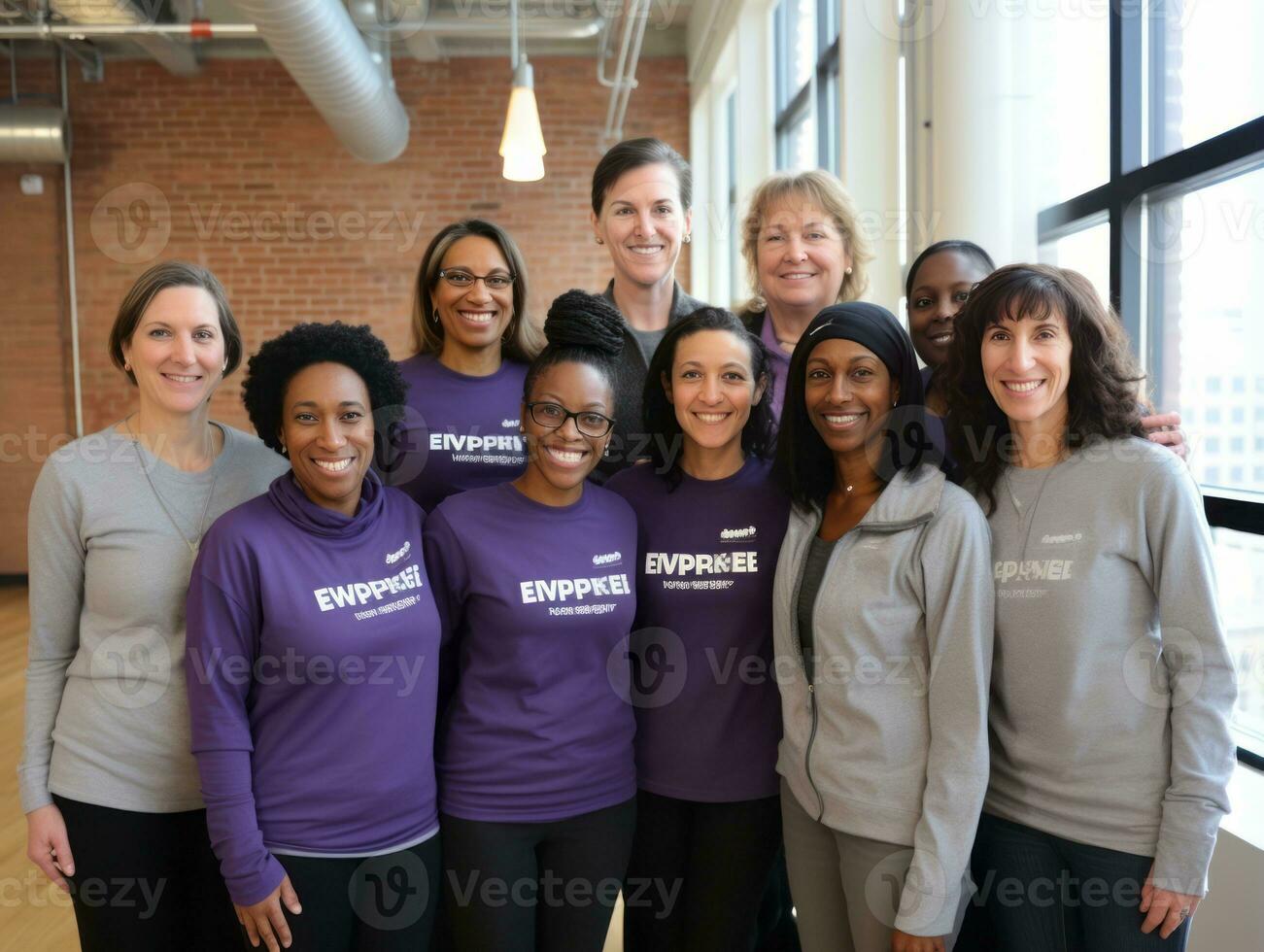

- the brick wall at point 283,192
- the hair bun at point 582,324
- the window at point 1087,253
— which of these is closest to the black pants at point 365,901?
the hair bun at point 582,324

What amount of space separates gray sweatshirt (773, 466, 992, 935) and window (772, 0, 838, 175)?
386 centimetres

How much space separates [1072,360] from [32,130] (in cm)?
847

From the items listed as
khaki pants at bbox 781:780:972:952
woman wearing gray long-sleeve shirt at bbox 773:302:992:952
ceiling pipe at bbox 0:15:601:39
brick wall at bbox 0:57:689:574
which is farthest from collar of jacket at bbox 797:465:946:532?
brick wall at bbox 0:57:689:574

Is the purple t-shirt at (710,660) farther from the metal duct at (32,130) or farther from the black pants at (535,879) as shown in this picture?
the metal duct at (32,130)

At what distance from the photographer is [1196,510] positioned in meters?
1.58

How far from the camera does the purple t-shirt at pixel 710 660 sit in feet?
6.19

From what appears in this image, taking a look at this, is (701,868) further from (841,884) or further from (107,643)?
(107,643)

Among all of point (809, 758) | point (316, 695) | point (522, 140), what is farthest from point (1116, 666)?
point (522, 140)

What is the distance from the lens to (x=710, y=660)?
1893 millimetres

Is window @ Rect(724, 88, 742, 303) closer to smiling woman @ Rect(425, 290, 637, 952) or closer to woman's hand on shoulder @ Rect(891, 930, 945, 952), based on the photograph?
smiling woman @ Rect(425, 290, 637, 952)

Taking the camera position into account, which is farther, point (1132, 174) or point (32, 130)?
point (32, 130)

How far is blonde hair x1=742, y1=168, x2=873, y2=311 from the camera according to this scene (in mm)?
2592

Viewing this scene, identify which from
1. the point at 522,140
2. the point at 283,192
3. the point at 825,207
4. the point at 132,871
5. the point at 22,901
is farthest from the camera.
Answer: the point at 283,192

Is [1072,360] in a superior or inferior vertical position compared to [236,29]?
inferior
